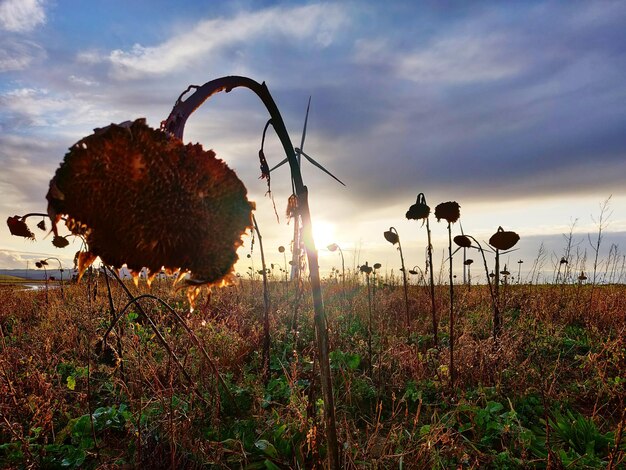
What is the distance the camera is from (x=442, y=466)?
2629mm

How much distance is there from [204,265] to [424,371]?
380cm

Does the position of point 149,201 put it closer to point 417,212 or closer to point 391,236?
point 417,212

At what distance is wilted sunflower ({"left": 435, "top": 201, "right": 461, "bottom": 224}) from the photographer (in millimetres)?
4469

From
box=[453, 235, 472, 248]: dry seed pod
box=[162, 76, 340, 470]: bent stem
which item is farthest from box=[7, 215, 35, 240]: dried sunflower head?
box=[453, 235, 472, 248]: dry seed pod

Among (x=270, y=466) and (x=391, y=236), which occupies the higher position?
(x=391, y=236)

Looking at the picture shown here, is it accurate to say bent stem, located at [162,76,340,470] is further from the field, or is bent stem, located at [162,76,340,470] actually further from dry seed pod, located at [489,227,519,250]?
dry seed pod, located at [489,227,519,250]

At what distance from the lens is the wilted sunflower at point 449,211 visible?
4469mm

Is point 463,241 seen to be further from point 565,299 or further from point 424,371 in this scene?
point 565,299

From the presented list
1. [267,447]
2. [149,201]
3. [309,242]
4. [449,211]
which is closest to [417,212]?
[449,211]

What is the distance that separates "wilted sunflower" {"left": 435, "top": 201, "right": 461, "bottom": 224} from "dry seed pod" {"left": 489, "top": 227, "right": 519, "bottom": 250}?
468 mm

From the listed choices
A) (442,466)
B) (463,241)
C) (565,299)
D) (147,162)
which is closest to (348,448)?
(442,466)

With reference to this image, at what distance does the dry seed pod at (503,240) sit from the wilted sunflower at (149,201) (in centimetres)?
417

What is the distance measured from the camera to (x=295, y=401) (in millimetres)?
3203

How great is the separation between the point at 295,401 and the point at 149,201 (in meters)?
2.68
